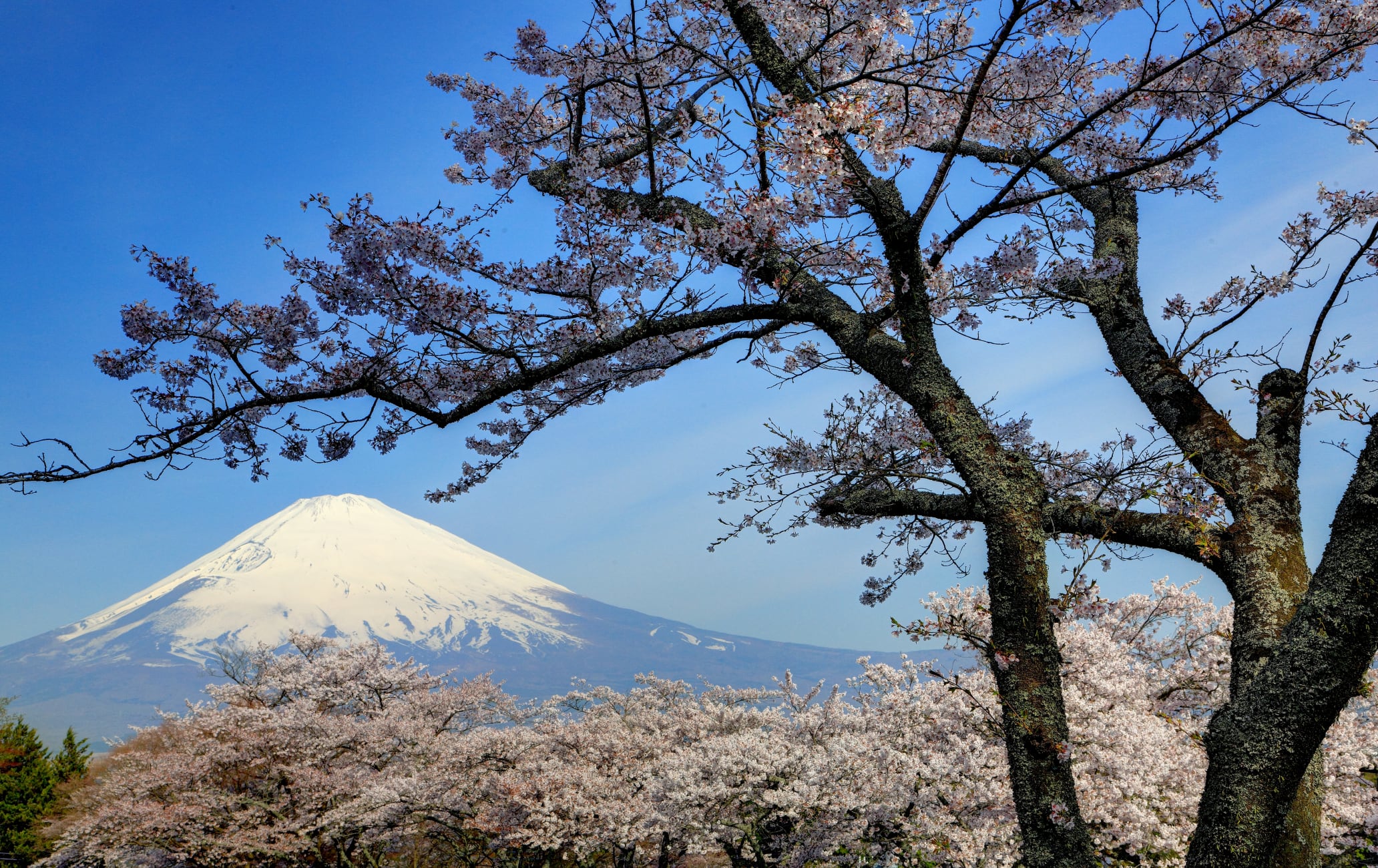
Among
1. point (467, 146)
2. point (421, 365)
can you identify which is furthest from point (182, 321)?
point (467, 146)

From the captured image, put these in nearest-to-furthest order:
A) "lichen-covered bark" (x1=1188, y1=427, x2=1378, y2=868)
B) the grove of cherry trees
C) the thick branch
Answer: "lichen-covered bark" (x1=1188, y1=427, x2=1378, y2=868)
the thick branch
the grove of cherry trees

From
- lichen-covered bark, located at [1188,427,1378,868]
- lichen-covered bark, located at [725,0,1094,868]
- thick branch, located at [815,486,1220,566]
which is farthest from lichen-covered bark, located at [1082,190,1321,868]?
lichen-covered bark, located at [725,0,1094,868]

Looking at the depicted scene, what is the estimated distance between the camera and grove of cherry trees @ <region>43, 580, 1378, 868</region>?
856cm

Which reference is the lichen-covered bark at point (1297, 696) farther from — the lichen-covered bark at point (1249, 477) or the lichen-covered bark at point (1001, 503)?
the lichen-covered bark at point (1001, 503)

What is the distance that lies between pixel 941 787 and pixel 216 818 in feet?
38.1

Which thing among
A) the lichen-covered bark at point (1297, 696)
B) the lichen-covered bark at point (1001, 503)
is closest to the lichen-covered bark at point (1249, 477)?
the lichen-covered bark at point (1297, 696)

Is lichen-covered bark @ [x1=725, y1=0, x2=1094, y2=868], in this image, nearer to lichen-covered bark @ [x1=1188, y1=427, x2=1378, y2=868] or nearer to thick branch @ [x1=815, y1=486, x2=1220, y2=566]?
thick branch @ [x1=815, y1=486, x2=1220, y2=566]

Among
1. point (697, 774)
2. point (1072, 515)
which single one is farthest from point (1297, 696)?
point (697, 774)

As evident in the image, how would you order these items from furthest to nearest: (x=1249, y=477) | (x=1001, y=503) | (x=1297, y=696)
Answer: (x=1249, y=477) < (x=1001, y=503) < (x=1297, y=696)

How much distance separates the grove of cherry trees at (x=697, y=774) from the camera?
8.56m

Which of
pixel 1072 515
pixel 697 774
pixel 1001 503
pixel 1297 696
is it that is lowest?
pixel 697 774

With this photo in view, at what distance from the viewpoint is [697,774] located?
10336 mm

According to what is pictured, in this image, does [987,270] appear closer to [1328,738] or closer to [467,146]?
[467,146]

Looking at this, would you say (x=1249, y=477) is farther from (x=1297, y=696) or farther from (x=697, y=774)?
(x=697, y=774)
